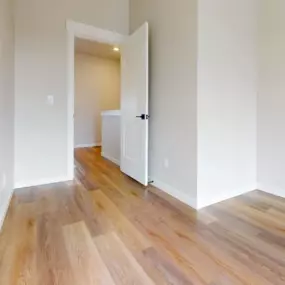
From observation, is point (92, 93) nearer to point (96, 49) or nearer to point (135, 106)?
point (96, 49)

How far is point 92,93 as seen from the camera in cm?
643

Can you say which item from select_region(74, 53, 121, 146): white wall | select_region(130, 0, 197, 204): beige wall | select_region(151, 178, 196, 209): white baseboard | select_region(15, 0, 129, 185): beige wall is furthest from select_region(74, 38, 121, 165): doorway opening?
select_region(151, 178, 196, 209): white baseboard

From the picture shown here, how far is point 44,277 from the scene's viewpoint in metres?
1.31

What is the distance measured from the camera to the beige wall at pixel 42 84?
2.85 m

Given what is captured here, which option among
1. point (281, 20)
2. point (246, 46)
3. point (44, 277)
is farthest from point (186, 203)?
point (281, 20)

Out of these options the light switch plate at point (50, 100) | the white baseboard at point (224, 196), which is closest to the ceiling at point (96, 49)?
the light switch plate at point (50, 100)

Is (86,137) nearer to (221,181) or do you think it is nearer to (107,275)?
(221,181)

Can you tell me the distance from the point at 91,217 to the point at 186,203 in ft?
3.23

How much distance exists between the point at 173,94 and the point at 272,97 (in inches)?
46.6

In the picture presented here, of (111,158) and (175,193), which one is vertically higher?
(111,158)

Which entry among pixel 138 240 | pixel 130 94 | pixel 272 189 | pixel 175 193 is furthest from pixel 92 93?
pixel 138 240

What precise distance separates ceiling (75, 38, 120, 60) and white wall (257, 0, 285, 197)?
3.55 meters

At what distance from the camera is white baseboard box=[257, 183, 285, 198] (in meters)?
2.62

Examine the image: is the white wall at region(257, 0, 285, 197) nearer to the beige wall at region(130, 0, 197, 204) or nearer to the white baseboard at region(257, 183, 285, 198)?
the white baseboard at region(257, 183, 285, 198)
